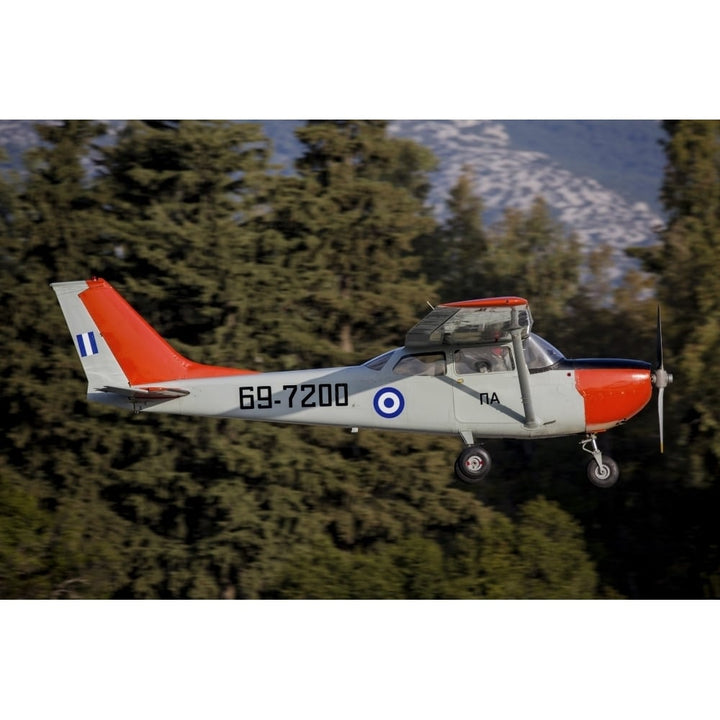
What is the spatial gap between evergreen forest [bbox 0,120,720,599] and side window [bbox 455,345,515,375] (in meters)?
13.4

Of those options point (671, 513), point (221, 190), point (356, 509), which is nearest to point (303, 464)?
point (356, 509)

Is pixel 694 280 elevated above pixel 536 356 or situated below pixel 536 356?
above

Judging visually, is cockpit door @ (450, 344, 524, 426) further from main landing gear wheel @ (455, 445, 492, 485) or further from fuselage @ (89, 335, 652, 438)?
main landing gear wheel @ (455, 445, 492, 485)

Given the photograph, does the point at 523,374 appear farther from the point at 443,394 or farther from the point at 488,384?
the point at 443,394

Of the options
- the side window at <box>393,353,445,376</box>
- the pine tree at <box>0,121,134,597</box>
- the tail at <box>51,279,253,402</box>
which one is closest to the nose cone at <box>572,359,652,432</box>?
the side window at <box>393,353,445,376</box>

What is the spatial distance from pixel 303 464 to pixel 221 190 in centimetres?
727

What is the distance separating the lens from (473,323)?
42.5 ft

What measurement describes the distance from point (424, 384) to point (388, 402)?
1.57ft

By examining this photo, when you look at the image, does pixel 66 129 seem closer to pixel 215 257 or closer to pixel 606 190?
pixel 215 257

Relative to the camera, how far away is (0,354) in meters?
30.0

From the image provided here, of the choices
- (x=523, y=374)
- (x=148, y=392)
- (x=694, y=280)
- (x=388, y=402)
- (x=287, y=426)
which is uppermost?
(x=694, y=280)

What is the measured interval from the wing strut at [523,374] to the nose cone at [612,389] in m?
0.58

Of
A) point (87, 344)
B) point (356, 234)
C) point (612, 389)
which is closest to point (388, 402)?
point (612, 389)

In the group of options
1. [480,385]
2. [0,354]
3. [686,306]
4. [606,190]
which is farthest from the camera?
[606,190]
